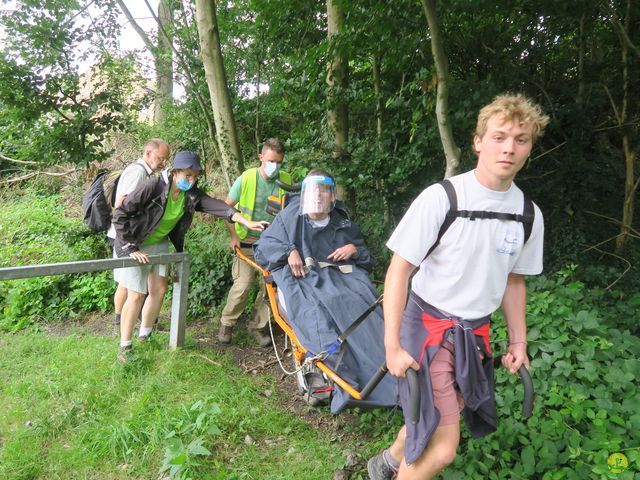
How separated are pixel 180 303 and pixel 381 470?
2.36 metres

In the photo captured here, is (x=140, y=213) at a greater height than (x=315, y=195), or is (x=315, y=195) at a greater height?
(x=315, y=195)

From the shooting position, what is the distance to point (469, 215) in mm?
1893

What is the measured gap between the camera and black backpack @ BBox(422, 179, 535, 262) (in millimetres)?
1891

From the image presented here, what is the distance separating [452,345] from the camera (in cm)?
200

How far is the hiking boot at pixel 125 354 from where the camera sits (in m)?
3.81

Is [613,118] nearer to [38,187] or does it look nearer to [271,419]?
[271,419]

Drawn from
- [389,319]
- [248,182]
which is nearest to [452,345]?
[389,319]

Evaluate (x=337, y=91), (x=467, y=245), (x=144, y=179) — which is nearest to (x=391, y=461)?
(x=467, y=245)

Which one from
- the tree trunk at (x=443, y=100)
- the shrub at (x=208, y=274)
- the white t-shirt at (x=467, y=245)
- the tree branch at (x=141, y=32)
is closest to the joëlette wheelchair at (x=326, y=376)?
the white t-shirt at (x=467, y=245)

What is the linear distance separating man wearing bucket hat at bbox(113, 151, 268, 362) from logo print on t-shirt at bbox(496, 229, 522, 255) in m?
2.54

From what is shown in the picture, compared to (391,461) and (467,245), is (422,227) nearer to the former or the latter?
(467,245)

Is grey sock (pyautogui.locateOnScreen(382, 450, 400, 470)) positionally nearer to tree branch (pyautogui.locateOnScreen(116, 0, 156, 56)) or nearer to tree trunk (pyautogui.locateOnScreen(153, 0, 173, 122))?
tree trunk (pyautogui.locateOnScreen(153, 0, 173, 122))

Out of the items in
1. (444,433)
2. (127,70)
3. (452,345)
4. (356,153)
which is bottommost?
(444,433)

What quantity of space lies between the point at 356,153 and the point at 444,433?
4.00m
